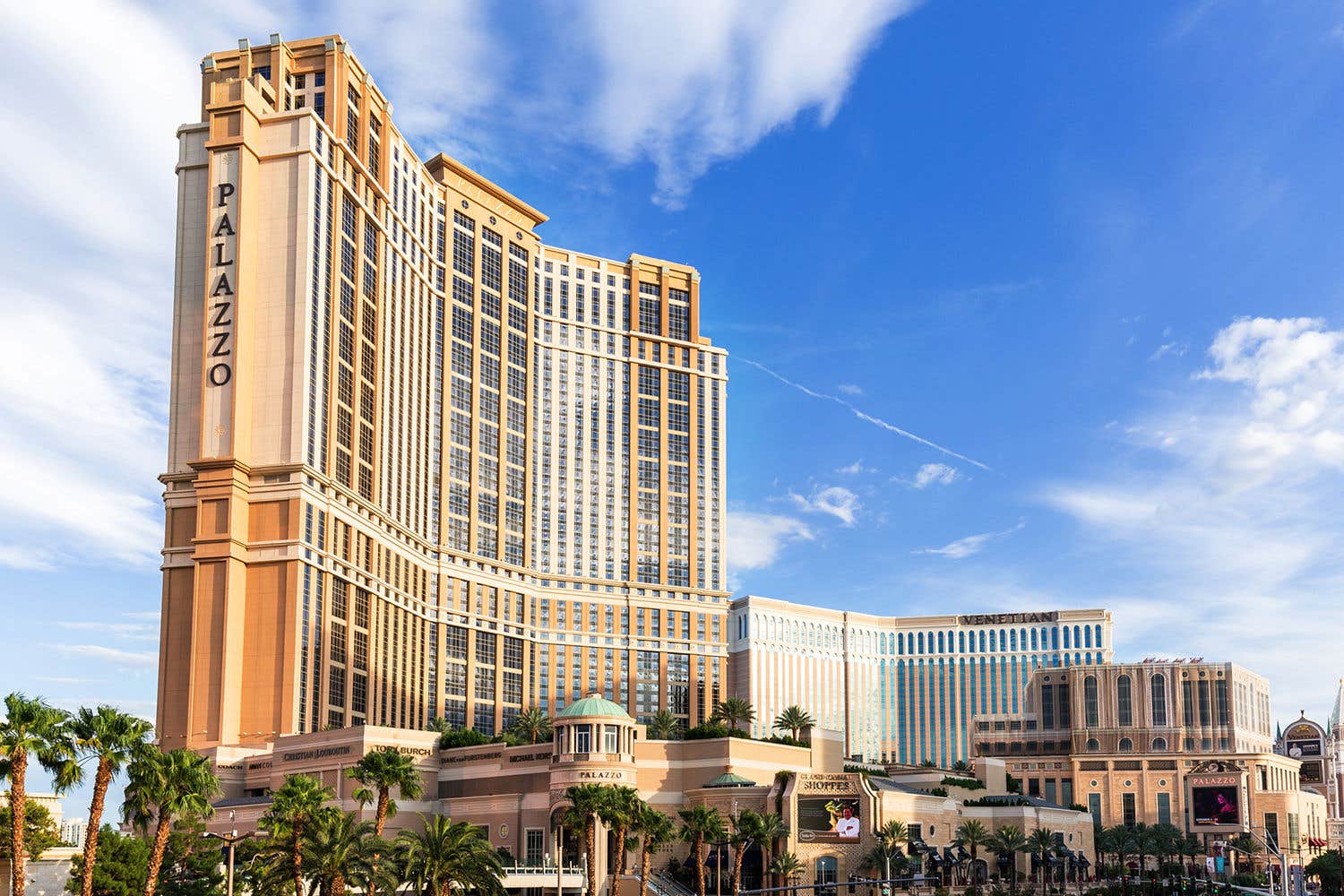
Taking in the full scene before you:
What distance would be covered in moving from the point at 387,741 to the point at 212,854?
161 ft

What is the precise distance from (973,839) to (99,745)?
312 feet

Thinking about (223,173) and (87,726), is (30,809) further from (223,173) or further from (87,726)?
(223,173)

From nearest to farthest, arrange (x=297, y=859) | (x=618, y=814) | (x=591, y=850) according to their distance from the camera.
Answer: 1. (x=297, y=859)
2. (x=618, y=814)
3. (x=591, y=850)

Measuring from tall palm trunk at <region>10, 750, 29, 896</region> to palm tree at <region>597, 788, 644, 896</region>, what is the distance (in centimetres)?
4924

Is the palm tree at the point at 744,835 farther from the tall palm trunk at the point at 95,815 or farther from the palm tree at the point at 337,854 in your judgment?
the tall palm trunk at the point at 95,815

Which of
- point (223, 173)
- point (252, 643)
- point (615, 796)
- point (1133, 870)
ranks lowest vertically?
point (1133, 870)

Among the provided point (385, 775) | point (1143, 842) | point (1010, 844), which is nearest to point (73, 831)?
point (385, 775)

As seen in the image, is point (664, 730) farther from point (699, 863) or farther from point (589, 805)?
point (589, 805)

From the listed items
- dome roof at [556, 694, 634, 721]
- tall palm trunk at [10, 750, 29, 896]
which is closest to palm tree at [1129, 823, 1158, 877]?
dome roof at [556, 694, 634, 721]

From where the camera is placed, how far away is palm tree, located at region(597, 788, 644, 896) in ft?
371

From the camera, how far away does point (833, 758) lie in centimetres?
15875

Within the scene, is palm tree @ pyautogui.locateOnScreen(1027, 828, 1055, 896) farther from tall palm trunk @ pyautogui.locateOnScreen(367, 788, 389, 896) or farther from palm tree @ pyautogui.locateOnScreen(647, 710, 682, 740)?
tall palm trunk @ pyautogui.locateOnScreen(367, 788, 389, 896)

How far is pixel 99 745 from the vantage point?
2982 inches

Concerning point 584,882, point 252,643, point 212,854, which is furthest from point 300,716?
point 212,854
